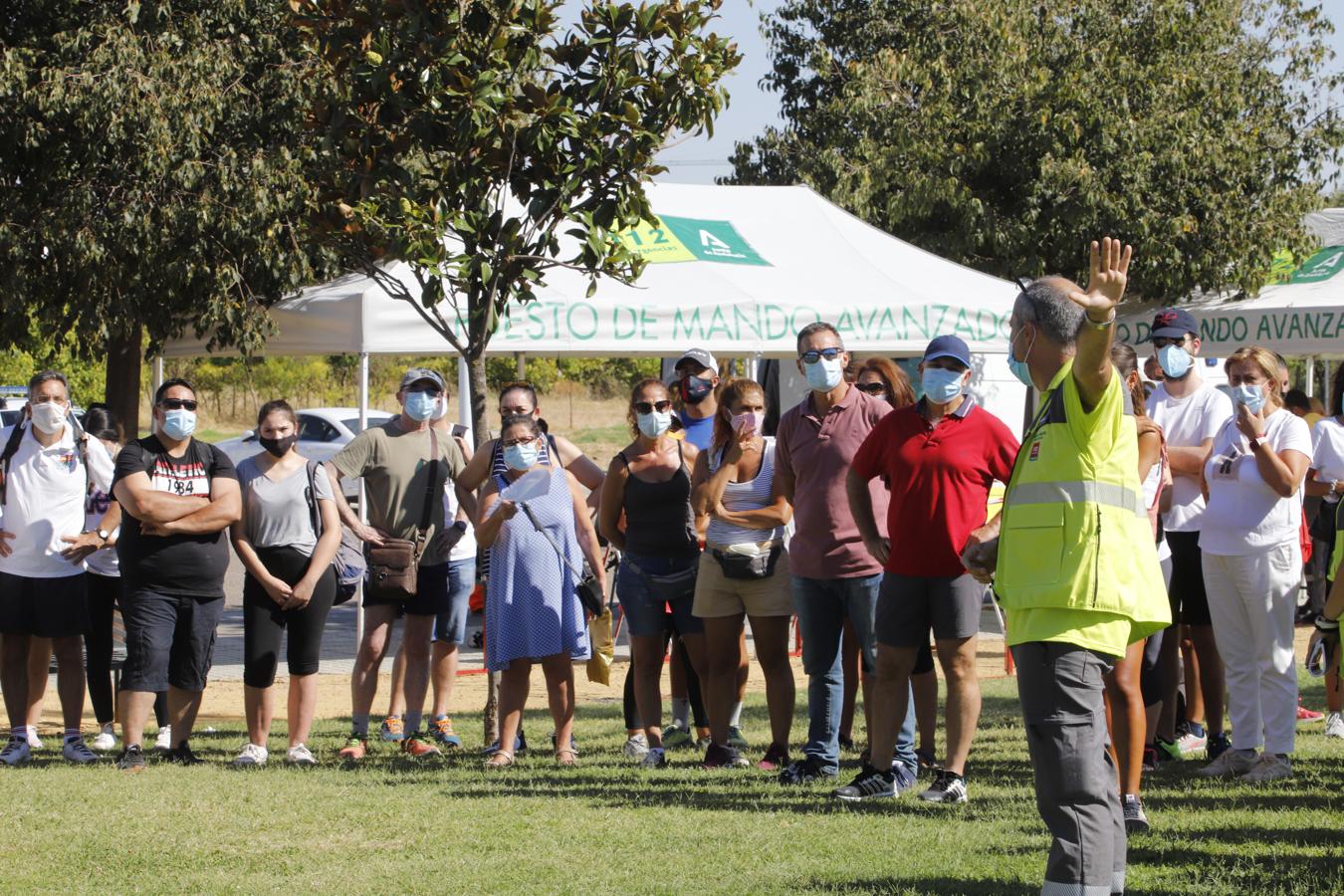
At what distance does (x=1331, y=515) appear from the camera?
973 cm

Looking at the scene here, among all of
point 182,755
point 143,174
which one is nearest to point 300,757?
point 182,755

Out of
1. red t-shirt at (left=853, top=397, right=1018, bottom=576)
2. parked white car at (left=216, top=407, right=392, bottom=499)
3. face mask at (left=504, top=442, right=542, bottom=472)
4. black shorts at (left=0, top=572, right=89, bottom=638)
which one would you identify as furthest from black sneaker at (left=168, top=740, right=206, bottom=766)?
parked white car at (left=216, top=407, right=392, bottom=499)

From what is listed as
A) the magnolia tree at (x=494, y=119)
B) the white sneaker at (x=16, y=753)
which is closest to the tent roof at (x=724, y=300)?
the magnolia tree at (x=494, y=119)

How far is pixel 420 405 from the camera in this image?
27.9ft

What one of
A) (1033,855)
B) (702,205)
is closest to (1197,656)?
(1033,855)

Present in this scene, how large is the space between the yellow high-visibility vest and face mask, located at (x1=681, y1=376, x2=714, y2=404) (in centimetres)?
413

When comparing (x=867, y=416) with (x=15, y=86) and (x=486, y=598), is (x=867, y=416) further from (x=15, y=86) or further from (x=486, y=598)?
(x=15, y=86)

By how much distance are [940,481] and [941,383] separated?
0.39m

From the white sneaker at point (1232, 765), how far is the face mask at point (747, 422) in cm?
255

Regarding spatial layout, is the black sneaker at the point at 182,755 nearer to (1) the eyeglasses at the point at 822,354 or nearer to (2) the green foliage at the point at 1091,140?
(1) the eyeglasses at the point at 822,354

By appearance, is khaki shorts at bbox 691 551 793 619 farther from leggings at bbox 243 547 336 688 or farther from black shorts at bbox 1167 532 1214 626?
leggings at bbox 243 547 336 688

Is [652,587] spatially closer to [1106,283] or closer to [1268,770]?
[1268,770]

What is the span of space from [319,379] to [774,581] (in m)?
43.8

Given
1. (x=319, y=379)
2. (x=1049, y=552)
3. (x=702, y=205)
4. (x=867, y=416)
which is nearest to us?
(x=1049, y=552)
